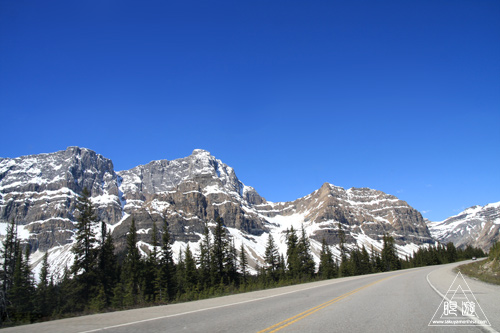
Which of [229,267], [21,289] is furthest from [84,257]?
[229,267]

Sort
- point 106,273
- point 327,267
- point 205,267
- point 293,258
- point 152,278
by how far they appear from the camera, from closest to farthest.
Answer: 1. point 106,273
2. point 152,278
3. point 205,267
4. point 327,267
5. point 293,258

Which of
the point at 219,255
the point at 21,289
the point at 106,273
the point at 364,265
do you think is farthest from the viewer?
the point at 364,265

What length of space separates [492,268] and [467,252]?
6044 inches

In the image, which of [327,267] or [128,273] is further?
[327,267]

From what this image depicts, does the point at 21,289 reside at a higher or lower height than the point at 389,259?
higher

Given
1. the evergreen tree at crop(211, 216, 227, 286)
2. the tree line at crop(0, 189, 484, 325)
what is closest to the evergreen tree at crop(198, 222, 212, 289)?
the tree line at crop(0, 189, 484, 325)

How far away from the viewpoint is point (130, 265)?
161 feet

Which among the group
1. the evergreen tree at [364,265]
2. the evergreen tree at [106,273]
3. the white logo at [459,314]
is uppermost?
the evergreen tree at [106,273]

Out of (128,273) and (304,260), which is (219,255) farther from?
(304,260)

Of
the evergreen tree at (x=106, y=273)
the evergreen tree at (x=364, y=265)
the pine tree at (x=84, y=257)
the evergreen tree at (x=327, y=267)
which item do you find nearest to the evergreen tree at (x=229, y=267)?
the evergreen tree at (x=327, y=267)

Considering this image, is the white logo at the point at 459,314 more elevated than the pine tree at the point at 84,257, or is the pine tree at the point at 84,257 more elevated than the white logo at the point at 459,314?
the pine tree at the point at 84,257

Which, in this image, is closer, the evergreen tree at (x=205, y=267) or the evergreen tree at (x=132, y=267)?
the evergreen tree at (x=132, y=267)

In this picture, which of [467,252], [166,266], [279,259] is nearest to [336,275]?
[279,259]

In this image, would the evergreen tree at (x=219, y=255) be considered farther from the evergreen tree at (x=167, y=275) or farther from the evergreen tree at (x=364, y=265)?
the evergreen tree at (x=364, y=265)
